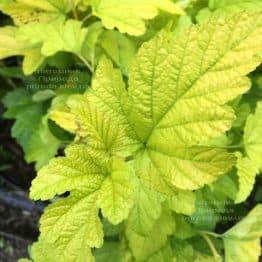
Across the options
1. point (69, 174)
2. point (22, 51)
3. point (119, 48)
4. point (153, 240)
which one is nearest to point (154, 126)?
point (69, 174)

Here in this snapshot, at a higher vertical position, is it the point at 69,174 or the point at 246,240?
the point at 69,174

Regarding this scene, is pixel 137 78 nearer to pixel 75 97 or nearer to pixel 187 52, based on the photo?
pixel 187 52

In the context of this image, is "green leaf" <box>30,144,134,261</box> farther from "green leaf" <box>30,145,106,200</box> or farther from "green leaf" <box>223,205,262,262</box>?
"green leaf" <box>223,205,262,262</box>

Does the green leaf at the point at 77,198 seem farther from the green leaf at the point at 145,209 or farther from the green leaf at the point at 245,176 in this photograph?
the green leaf at the point at 245,176

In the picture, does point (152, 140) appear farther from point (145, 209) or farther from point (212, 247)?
point (212, 247)

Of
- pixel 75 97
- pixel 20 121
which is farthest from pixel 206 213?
pixel 20 121

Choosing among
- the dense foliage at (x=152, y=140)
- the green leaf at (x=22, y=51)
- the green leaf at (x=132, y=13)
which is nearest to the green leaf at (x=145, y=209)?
the dense foliage at (x=152, y=140)
